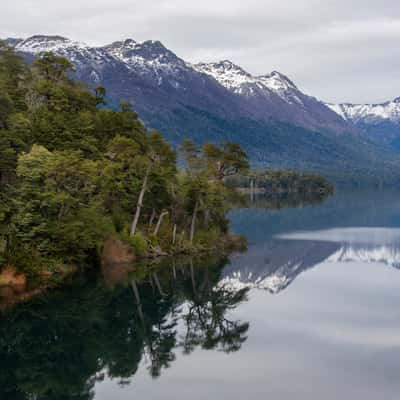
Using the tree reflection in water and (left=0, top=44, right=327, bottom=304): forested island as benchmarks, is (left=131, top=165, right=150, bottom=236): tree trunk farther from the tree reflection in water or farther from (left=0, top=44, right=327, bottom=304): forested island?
the tree reflection in water

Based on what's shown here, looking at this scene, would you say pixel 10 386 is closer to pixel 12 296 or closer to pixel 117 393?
pixel 117 393

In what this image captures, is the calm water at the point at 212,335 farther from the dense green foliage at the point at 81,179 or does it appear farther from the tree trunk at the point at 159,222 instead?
the tree trunk at the point at 159,222

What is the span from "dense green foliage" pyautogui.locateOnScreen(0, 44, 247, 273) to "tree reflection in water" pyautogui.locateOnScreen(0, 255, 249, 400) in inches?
211

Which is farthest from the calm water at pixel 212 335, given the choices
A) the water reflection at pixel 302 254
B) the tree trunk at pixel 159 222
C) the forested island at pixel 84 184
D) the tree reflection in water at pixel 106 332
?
the tree trunk at pixel 159 222

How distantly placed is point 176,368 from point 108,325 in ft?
36.7

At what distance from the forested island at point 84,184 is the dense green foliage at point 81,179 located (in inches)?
4.6

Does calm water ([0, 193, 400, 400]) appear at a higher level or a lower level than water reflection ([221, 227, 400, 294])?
higher

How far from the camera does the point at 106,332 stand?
137 ft

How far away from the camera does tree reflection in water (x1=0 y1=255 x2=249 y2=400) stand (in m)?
32.8

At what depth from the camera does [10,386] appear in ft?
101

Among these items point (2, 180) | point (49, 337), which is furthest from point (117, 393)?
point (2, 180)

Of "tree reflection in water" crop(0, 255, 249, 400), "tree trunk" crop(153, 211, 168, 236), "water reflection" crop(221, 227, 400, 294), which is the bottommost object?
"water reflection" crop(221, 227, 400, 294)

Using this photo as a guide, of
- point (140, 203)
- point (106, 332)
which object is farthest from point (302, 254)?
point (106, 332)

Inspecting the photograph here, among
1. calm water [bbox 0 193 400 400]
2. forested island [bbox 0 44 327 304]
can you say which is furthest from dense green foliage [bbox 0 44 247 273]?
calm water [bbox 0 193 400 400]
